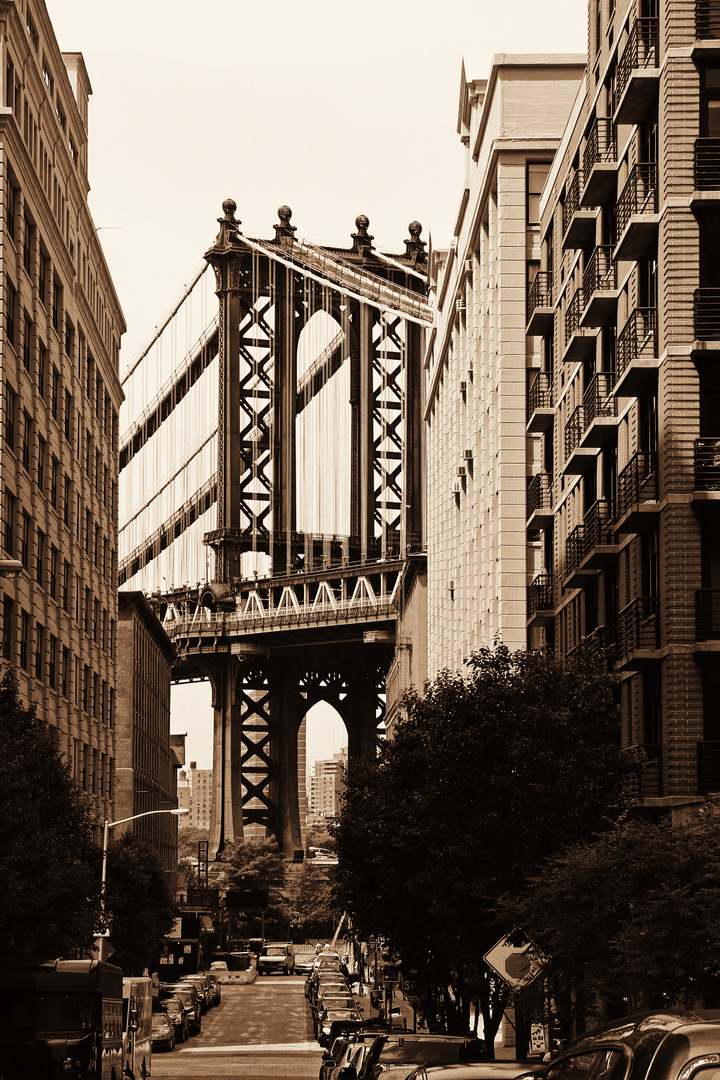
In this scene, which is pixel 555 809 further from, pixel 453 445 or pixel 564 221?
pixel 453 445

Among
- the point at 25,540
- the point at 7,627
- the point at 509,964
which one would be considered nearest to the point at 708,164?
the point at 509,964

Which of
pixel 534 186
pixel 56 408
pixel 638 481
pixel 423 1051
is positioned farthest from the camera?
pixel 56 408

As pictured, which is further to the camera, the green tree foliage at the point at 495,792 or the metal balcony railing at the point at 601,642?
the metal balcony railing at the point at 601,642

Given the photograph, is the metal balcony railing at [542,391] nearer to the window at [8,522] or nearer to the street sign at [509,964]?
the window at [8,522]

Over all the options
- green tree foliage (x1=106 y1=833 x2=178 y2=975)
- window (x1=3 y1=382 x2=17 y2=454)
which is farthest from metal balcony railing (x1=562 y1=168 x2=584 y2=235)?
green tree foliage (x1=106 y1=833 x2=178 y2=975)

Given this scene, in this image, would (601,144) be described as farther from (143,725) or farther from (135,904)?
(143,725)

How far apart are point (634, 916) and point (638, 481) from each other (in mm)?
16467

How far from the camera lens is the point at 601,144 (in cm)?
4622

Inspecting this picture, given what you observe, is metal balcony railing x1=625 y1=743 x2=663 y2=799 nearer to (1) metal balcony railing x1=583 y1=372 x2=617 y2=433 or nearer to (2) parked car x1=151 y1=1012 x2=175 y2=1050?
(1) metal balcony railing x1=583 y1=372 x2=617 y2=433

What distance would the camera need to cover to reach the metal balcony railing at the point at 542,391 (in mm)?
58281

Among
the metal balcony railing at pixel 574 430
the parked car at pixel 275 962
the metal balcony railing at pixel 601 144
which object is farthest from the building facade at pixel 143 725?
the metal balcony railing at pixel 601 144

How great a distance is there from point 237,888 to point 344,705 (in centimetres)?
2874

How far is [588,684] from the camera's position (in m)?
36.6

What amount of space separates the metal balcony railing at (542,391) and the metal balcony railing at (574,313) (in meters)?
4.56
